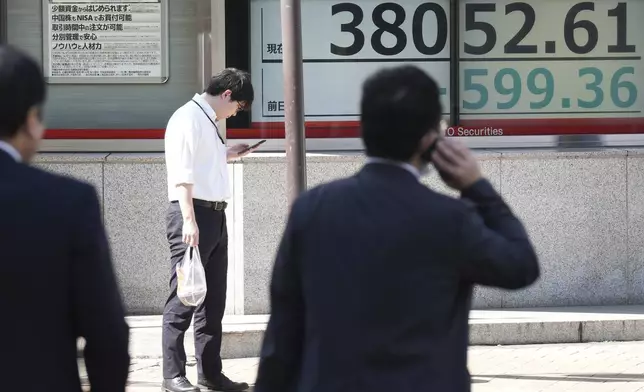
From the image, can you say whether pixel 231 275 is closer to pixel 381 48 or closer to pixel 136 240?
pixel 136 240

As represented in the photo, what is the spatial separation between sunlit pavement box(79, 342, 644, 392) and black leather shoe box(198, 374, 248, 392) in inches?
13.2

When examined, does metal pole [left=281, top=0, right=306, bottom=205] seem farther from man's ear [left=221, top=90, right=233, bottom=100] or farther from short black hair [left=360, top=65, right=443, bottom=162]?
short black hair [left=360, top=65, right=443, bottom=162]

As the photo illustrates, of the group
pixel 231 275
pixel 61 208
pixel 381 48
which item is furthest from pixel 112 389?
pixel 381 48

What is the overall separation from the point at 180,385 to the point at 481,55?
13.7 ft

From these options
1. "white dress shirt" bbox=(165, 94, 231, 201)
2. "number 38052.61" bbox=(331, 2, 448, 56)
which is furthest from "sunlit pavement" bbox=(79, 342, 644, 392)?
"number 38052.61" bbox=(331, 2, 448, 56)

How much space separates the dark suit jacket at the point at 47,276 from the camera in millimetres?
2512

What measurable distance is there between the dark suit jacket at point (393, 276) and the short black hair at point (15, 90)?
26.2 inches

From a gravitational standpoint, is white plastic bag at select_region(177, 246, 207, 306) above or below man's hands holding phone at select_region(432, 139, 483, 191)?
below

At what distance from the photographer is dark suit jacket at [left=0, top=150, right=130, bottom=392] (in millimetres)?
2512

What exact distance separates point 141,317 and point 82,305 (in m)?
6.38

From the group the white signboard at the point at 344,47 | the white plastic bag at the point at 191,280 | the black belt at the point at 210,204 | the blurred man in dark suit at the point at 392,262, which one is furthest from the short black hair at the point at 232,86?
the blurred man in dark suit at the point at 392,262

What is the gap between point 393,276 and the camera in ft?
8.35

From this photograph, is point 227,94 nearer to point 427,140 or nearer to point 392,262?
point 427,140

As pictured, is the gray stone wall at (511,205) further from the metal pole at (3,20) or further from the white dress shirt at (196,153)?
the white dress shirt at (196,153)
